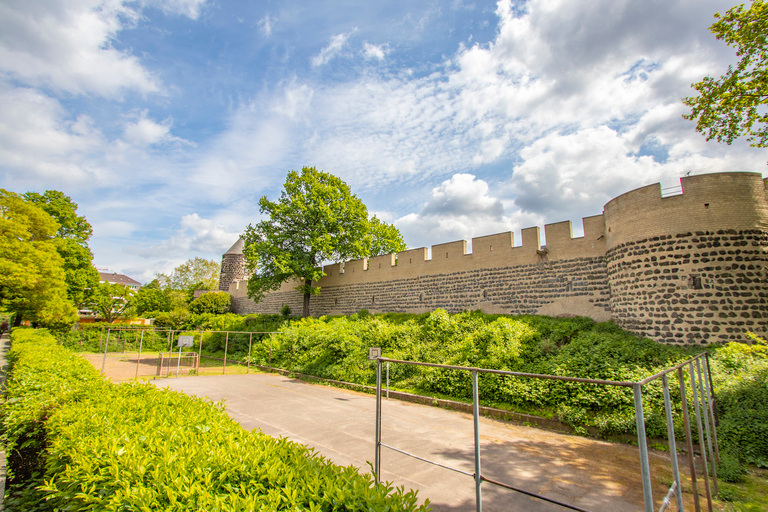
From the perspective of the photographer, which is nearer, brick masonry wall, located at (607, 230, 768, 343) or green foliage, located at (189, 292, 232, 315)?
brick masonry wall, located at (607, 230, 768, 343)

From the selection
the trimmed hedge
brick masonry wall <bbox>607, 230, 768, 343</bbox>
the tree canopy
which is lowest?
the trimmed hedge

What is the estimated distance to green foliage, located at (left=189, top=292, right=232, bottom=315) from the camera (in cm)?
3033

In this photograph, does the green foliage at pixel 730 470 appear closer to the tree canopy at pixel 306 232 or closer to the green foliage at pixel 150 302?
the tree canopy at pixel 306 232

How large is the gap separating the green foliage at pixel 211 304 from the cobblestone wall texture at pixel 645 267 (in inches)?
837

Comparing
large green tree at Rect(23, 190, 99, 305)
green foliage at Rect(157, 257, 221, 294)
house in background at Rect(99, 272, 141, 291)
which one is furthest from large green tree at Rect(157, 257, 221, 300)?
house in background at Rect(99, 272, 141, 291)

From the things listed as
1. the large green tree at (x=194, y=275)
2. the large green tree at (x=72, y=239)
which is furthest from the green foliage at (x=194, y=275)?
the large green tree at (x=72, y=239)

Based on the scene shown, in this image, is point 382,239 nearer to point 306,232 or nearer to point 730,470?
point 306,232

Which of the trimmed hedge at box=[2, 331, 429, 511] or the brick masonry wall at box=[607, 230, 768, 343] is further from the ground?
the brick masonry wall at box=[607, 230, 768, 343]

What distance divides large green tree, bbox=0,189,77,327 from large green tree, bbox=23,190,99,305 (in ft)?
12.8

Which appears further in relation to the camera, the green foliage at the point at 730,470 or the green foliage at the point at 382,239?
the green foliage at the point at 382,239

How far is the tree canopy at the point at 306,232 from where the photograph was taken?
64.6 ft

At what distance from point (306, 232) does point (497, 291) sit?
35.8 ft

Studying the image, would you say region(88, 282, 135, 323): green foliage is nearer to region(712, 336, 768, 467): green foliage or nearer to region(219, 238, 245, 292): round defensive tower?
region(219, 238, 245, 292): round defensive tower

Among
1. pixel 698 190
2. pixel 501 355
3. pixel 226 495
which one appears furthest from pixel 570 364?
pixel 226 495
